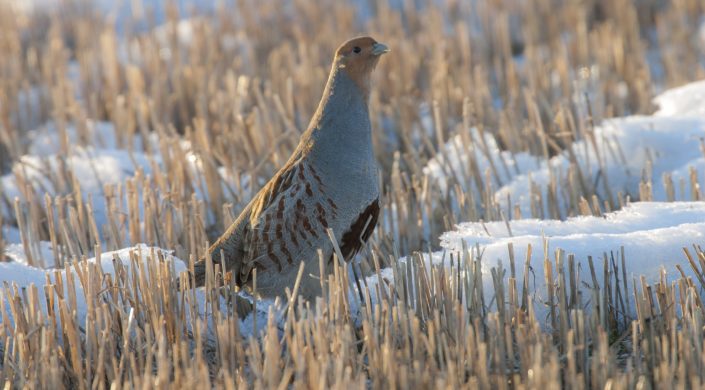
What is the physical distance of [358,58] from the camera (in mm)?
3318

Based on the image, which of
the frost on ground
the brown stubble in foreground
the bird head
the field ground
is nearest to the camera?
the brown stubble in foreground

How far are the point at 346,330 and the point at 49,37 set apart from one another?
22.5 ft

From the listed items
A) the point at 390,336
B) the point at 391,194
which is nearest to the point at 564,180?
the point at 391,194

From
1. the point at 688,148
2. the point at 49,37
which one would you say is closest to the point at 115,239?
the point at 688,148

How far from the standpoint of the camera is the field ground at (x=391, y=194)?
2.58 m

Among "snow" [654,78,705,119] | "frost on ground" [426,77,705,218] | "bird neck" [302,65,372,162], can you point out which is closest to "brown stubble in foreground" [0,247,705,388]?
"bird neck" [302,65,372,162]

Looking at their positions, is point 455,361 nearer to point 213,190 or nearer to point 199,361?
point 199,361

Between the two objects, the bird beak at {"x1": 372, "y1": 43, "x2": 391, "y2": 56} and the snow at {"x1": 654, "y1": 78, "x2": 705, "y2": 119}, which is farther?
the snow at {"x1": 654, "y1": 78, "x2": 705, "y2": 119}

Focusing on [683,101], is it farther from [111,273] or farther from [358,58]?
[111,273]

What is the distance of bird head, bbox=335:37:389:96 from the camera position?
3.31 m

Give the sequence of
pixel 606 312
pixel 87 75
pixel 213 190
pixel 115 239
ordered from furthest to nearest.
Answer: pixel 87 75
pixel 213 190
pixel 115 239
pixel 606 312

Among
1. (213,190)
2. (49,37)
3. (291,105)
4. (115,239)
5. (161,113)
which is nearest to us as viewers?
(115,239)

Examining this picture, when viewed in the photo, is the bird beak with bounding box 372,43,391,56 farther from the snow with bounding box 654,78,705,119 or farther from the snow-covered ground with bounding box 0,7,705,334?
the snow with bounding box 654,78,705,119

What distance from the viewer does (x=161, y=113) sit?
21.2ft
